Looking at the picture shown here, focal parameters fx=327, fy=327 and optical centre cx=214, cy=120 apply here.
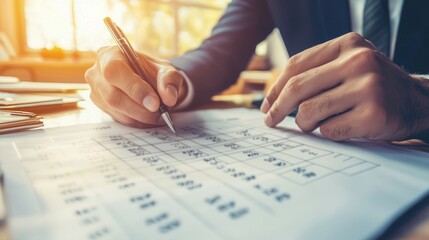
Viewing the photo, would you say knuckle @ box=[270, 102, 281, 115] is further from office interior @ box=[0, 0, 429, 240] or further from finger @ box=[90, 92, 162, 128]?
office interior @ box=[0, 0, 429, 240]

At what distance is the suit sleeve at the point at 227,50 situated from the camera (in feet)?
2.75

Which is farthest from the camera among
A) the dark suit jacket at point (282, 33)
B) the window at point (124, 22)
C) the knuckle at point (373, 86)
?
the window at point (124, 22)

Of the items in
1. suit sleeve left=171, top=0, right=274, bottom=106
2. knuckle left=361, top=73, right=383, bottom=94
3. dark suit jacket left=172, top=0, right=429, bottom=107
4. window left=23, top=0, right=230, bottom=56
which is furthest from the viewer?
window left=23, top=0, right=230, bottom=56

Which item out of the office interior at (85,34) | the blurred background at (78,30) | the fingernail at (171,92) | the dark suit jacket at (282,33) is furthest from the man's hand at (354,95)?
the blurred background at (78,30)

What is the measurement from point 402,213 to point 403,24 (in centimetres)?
59

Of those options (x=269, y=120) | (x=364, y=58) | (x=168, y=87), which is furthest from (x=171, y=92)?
(x=364, y=58)

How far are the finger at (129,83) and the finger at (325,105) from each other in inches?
8.3

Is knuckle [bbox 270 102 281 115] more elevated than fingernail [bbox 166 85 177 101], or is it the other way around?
fingernail [bbox 166 85 177 101]

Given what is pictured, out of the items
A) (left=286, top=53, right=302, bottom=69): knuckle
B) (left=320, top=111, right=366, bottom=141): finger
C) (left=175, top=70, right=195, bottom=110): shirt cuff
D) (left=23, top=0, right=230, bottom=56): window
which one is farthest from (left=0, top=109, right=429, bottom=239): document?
(left=23, top=0, right=230, bottom=56): window

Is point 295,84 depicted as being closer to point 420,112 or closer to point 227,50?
point 420,112

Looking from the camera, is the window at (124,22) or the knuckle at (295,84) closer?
the knuckle at (295,84)

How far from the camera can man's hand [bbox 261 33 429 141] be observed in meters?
0.40

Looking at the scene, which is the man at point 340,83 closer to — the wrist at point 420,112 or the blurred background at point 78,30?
the wrist at point 420,112

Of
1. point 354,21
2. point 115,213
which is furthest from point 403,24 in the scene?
point 115,213
